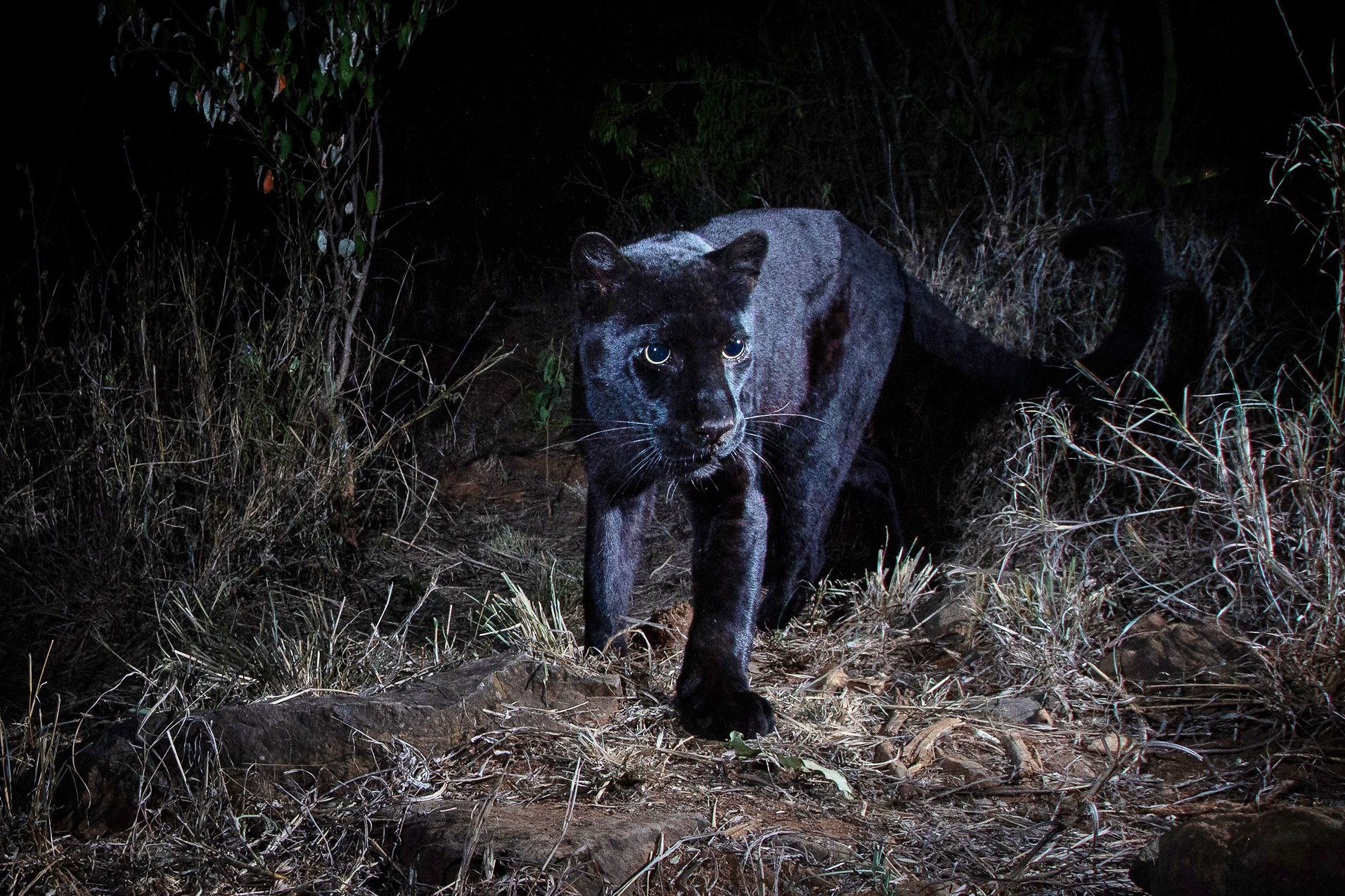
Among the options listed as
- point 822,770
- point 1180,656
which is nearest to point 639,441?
point 822,770

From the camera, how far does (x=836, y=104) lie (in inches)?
223

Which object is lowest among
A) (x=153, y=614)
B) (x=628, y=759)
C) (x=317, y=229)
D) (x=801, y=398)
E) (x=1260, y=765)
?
(x=153, y=614)

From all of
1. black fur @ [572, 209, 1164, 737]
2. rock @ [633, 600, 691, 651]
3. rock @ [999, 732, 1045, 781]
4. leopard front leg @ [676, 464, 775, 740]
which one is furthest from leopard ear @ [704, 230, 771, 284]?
rock @ [999, 732, 1045, 781]

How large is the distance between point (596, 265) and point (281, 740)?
1508mm

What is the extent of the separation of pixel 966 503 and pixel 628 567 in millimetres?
1603

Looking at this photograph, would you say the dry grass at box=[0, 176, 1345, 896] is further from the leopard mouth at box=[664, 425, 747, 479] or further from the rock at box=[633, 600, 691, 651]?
the leopard mouth at box=[664, 425, 747, 479]

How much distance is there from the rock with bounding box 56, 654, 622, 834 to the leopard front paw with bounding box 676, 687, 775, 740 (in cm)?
33

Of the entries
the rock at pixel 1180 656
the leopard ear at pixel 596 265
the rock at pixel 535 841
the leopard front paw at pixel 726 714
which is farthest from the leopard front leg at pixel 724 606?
the rock at pixel 1180 656

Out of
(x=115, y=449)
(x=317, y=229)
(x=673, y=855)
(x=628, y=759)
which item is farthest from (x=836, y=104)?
(x=673, y=855)

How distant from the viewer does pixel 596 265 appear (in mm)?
2992

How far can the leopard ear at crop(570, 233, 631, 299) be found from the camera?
9.69ft

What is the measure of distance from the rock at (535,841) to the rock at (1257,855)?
0.82m

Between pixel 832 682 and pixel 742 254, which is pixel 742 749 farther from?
pixel 742 254

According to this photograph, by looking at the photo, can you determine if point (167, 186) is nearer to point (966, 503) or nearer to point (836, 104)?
point (836, 104)
